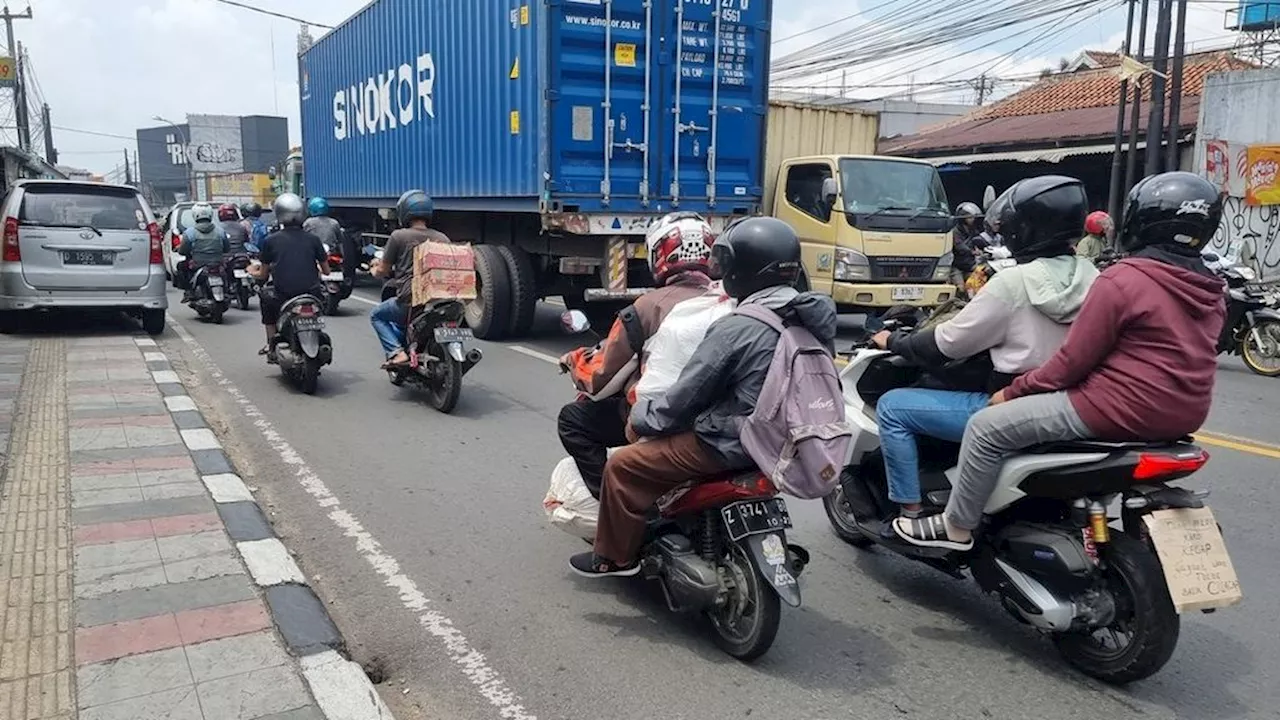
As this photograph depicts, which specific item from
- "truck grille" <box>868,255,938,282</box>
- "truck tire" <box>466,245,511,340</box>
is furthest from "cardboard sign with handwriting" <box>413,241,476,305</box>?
"truck grille" <box>868,255,938,282</box>

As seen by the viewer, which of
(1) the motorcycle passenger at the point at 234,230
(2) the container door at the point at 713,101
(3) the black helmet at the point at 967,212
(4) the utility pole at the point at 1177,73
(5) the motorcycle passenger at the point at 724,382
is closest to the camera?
(5) the motorcycle passenger at the point at 724,382

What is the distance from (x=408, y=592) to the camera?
12.7 feet

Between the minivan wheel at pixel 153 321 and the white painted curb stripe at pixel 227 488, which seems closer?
the white painted curb stripe at pixel 227 488

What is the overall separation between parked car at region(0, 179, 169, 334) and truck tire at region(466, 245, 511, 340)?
3.34 meters

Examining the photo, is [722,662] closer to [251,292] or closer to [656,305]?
[656,305]

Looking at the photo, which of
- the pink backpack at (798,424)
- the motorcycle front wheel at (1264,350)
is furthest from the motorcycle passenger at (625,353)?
the motorcycle front wheel at (1264,350)

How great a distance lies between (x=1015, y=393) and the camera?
327 cm

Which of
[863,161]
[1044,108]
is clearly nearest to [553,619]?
[863,161]

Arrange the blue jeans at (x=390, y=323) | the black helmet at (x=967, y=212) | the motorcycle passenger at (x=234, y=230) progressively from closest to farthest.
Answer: the blue jeans at (x=390, y=323) < the black helmet at (x=967, y=212) < the motorcycle passenger at (x=234, y=230)

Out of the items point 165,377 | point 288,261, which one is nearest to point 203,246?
point 165,377

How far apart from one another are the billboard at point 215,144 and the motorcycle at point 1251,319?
62.7 m

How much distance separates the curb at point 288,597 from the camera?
9.64ft

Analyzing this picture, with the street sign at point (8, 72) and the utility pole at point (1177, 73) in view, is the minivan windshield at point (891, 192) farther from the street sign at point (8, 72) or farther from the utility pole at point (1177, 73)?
the street sign at point (8, 72)

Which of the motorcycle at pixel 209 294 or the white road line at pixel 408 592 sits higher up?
the motorcycle at pixel 209 294
